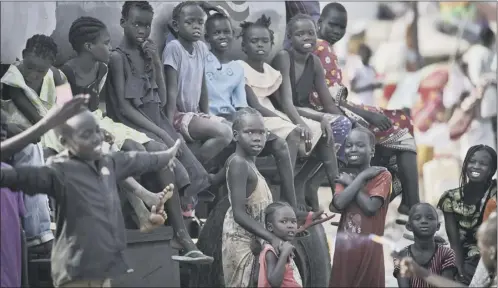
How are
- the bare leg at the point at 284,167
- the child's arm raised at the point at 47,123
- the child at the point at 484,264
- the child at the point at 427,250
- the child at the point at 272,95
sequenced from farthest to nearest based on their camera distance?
the child at the point at 272,95, the bare leg at the point at 284,167, the child at the point at 427,250, the child at the point at 484,264, the child's arm raised at the point at 47,123

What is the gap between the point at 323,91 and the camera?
11.7m

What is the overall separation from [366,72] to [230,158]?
23.4 feet

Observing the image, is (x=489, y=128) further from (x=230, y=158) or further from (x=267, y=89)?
(x=230, y=158)

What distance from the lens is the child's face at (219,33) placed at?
1111cm

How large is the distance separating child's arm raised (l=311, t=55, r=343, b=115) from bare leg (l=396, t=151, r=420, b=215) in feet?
2.12

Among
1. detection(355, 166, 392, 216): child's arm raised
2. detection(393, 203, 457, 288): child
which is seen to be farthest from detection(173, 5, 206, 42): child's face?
detection(393, 203, 457, 288): child

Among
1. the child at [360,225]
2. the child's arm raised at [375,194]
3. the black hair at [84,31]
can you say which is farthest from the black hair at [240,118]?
the black hair at [84,31]

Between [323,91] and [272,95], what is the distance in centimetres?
39

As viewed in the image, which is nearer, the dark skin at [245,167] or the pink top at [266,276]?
the pink top at [266,276]

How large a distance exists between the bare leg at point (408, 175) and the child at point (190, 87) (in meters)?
1.74

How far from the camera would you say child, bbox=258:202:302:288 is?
31.4 ft

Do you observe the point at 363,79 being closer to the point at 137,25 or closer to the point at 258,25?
the point at 258,25

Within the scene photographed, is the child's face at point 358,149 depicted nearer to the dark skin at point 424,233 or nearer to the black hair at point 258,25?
the dark skin at point 424,233

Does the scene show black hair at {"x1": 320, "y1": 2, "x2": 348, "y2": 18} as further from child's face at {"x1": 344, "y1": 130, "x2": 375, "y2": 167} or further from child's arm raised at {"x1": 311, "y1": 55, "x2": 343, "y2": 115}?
child's face at {"x1": 344, "y1": 130, "x2": 375, "y2": 167}
